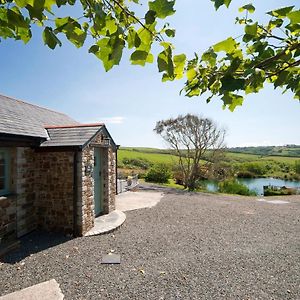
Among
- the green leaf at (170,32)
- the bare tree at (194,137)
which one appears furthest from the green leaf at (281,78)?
the bare tree at (194,137)

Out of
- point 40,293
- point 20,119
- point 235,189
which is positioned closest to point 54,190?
point 20,119

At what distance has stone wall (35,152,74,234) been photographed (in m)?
7.82

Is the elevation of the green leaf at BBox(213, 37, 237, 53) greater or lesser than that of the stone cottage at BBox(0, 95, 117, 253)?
greater

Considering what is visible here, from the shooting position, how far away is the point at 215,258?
634 cm

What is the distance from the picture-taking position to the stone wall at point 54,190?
782 cm

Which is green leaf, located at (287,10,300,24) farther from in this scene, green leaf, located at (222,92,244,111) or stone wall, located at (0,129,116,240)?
stone wall, located at (0,129,116,240)

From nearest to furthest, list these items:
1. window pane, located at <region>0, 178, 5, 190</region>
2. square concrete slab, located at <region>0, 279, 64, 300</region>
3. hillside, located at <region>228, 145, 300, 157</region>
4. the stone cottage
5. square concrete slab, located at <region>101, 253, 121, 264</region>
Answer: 1. square concrete slab, located at <region>0, 279, 64, 300</region>
2. square concrete slab, located at <region>101, 253, 121, 264</region>
3. window pane, located at <region>0, 178, 5, 190</region>
4. the stone cottage
5. hillside, located at <region>228, 145, 300, 157</region>

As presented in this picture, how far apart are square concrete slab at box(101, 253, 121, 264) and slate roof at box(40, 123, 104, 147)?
11.2 feet

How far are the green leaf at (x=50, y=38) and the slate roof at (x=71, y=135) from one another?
634cm

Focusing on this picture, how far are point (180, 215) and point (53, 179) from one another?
5956 mm

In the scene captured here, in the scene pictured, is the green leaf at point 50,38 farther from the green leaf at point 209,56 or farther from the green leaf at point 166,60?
the green leaf at point 209,56

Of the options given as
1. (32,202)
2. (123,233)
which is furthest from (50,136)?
(123,233)

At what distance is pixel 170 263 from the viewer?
597 centimetres

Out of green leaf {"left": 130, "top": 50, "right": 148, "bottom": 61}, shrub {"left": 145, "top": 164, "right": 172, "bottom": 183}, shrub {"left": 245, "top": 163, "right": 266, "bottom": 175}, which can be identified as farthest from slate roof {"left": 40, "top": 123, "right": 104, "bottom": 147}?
shrub {"left": 245, "top": 163, "right": 266, "bottom": 175}
